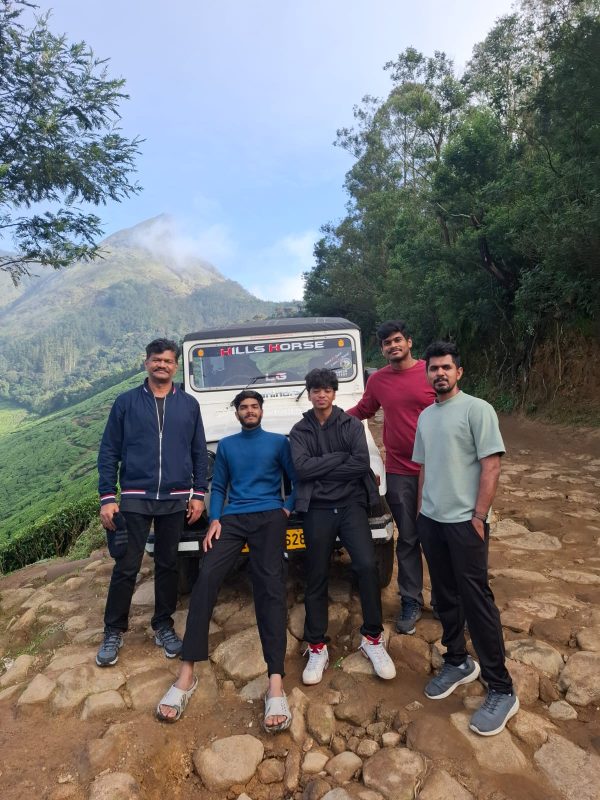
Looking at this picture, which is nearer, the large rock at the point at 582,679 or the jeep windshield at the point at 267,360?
the large rock at the point at 582,679

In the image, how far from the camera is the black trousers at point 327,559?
3066 millimetres

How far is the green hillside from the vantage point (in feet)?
35.8

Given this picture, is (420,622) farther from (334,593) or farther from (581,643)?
(581,643)

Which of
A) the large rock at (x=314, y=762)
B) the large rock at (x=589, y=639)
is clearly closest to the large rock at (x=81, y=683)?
the large rock at (x=314, y=762)

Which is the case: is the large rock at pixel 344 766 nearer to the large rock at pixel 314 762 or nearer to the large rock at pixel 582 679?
the large rock at pixel 314 762

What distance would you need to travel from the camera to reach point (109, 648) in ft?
11.0

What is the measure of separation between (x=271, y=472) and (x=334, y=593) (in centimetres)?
138

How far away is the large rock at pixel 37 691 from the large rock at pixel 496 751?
2330mm

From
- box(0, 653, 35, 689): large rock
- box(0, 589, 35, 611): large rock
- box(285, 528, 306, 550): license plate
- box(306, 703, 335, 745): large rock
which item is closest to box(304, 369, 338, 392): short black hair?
box(285, 528, 306, 550): license plate

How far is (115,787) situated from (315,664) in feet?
3.97

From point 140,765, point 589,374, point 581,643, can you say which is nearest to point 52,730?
point 140,765

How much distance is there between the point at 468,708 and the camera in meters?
2.69

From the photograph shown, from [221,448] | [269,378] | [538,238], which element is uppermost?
[538,238]

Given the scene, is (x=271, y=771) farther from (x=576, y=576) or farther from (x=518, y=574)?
(x=576, y=576)
